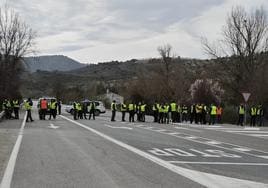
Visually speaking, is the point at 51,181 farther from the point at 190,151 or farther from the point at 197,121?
the point at 197,121

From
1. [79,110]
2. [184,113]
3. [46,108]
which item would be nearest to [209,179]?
[46,108]

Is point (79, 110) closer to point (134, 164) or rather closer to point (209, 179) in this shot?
point (134, 164)

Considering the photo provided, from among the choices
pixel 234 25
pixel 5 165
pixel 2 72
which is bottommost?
pixel 5 165

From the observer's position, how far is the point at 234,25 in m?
59.6

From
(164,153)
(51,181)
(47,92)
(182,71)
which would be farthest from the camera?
(47,92)

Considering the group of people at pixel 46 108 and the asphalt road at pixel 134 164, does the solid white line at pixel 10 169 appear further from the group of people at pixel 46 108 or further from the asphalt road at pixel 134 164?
the group of people at pixel 46 108

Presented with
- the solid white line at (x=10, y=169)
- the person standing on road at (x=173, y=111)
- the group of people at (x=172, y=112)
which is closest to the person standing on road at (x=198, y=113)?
the group of people at (x=172, y=112)

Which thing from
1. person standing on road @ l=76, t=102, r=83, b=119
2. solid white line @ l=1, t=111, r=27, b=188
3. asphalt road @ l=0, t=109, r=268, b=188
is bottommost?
solid white line @ l=1, t=111, r=27, b=188

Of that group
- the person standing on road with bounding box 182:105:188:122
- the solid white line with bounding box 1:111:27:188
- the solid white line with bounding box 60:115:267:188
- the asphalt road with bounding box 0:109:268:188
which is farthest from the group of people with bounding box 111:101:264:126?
the solid white line with bounding box 60:115:267:188

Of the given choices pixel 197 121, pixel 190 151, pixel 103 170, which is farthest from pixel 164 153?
pixel 197 121

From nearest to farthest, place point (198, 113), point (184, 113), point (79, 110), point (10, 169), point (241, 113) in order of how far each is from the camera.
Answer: point (10, 169), point (241, 113), point (198, 113), point (79, 110), point (184, 113)

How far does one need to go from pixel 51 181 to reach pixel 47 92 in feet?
411

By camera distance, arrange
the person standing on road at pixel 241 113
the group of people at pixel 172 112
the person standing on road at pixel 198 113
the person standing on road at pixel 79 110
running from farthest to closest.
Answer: the person standing on road at pixel 79 110 → the person standing on road at pixel 198 113 → the group of people at pixel 172 112 → the person standing on road at pixel 241 113

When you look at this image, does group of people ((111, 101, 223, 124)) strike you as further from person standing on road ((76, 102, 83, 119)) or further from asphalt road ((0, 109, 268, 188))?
asphalt road ((0, 109, 268, 188))
